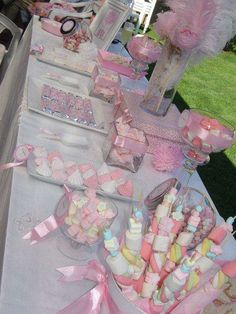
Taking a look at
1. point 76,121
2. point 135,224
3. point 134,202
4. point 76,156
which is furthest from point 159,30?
point 135,224

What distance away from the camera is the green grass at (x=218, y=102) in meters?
2.82

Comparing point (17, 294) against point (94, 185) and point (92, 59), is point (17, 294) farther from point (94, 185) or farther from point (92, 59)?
point (92, 59)

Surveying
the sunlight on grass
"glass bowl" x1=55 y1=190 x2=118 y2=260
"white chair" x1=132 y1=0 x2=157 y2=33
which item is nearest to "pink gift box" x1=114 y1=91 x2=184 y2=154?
"glass bowl" x1=55 y1=190 x2=118 y2=260

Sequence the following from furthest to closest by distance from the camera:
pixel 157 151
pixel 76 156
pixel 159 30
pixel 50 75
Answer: pixel 50 75 < pixel 159 30 < pixel 157 151 < pixel 76 156

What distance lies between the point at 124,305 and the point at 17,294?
0.17m

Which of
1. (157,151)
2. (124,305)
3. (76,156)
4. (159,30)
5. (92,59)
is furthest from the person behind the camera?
(92,59)

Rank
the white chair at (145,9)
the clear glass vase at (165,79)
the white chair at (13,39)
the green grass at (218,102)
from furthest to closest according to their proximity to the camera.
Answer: the white chair at (145,9)
the green grass at (218,102)
the white chair at (13,39)
the clear glass vase at (165,79)

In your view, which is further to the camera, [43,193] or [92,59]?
[92,59]

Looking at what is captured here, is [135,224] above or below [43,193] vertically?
above

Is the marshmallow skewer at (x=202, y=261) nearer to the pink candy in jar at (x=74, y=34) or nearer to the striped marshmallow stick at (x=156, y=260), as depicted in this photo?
the striped marshmallow stick at (x=156, y=260)

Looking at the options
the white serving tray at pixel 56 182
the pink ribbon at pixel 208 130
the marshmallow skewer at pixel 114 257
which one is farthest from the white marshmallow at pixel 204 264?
the pink ribbon at pixel 208 130

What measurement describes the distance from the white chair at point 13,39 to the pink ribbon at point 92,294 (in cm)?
184

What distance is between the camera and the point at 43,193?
0.94 metres

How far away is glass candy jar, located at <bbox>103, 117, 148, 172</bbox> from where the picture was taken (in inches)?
44.5
